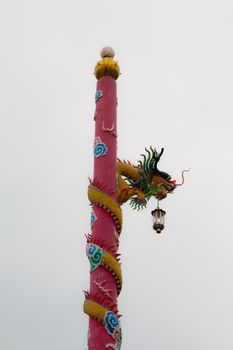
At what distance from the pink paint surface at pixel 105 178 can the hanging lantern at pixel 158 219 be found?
123 centimetres

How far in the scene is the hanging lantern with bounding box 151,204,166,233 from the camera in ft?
47.5

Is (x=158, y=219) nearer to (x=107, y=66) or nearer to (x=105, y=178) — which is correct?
(x=105, y=178)

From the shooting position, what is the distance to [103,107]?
17219 millimetres

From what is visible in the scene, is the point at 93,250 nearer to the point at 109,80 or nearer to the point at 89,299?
the point at 89,299

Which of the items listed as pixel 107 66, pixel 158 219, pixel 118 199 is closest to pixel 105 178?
pixel 118 199

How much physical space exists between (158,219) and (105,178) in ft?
6.99

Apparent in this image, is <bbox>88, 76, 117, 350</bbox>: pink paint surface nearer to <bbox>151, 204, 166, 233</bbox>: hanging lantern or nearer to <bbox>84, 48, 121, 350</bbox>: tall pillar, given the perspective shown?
<bbox>84, 48, 121, 350</bbox>: tall pillar

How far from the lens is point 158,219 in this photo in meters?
14.6

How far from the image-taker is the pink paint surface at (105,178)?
13.7m

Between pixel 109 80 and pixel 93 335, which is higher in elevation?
pixel 109 80

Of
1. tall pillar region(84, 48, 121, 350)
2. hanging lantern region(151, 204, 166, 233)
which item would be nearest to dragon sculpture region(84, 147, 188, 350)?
tall pillar region(84, 48, 121, 350)

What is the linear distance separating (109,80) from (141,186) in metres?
3.59

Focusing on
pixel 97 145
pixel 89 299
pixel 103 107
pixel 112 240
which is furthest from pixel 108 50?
pixel 89 299

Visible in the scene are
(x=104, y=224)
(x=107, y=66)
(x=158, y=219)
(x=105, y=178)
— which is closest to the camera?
(x=158, y=219)
